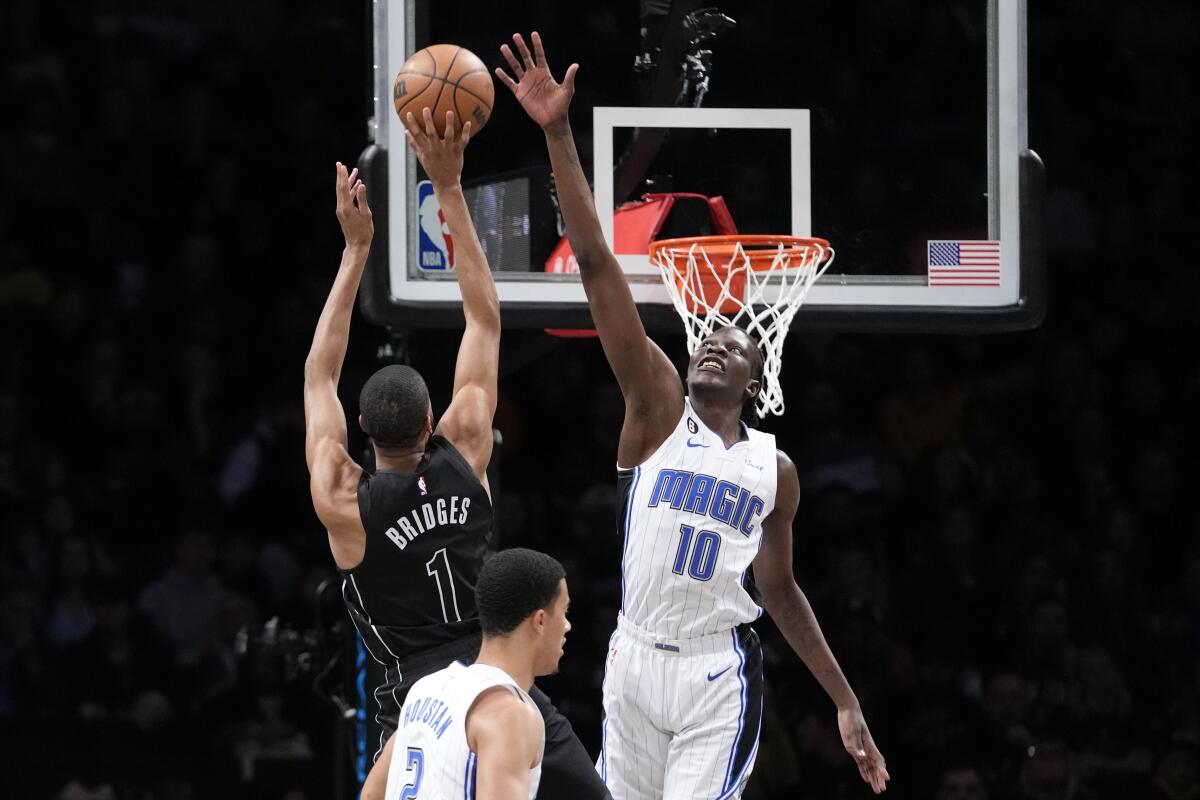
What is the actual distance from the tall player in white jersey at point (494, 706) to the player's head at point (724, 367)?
134 cm

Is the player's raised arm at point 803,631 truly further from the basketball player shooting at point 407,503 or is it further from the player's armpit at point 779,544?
the basketball player shooting at point 407,503

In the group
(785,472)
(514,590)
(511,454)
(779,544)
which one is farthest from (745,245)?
(511,454)

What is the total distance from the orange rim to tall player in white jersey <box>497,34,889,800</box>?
0.52m

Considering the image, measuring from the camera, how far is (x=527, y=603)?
3783 mm

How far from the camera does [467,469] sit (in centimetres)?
467

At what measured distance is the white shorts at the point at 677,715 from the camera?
16.2 feet

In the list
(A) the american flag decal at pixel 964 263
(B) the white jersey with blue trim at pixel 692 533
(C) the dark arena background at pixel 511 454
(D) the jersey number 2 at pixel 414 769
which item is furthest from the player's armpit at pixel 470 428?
(C) the dark arena background at pixel 511 454

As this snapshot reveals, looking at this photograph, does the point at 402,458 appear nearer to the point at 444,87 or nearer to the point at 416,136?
the point at 416,136

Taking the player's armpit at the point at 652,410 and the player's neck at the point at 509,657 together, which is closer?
the player's neck at the point at 509,657

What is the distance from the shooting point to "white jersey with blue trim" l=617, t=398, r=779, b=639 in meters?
4.98

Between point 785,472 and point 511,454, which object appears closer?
point 785,472

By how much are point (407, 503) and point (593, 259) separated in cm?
87

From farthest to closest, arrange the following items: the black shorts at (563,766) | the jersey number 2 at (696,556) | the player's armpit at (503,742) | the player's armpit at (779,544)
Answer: the player's armpit at (779,544)
the jersey number 2 at (696,556)
the black shorts at (563,766)
the player's armpit at (503,742)

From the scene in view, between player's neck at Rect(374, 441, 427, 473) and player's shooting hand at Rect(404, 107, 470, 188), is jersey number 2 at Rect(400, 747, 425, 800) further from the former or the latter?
player's shooting hand at Rect(404, 107, 470, 188)
